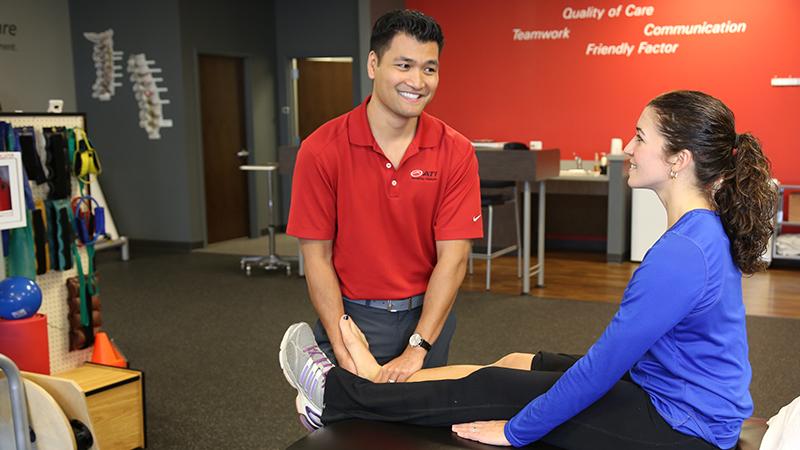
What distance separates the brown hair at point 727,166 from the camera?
5.67 feet

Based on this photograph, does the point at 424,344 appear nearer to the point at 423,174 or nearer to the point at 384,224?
the point at 384,224

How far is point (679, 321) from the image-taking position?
5.53ft

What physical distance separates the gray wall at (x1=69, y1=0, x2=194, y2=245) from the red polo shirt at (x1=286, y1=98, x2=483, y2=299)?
18.9 feet

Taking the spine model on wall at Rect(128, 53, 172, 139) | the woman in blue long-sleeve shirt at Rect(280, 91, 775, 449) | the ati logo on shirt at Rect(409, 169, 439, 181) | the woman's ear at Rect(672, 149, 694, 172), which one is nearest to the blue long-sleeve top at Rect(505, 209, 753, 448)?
the woman in blue long-sleeve shirt at Rect(280, 91, 775, 449)

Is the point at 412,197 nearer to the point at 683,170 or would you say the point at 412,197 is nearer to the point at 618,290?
the point at 683,170

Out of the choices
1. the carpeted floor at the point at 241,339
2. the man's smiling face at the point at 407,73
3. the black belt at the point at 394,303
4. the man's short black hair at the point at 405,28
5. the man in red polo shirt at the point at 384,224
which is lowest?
the carpeted floor at the point at 241,339

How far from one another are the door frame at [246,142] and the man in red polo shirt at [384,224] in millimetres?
5824

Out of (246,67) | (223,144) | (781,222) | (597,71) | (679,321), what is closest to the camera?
(679,321)

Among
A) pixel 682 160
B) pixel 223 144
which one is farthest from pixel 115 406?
pixel 223 144

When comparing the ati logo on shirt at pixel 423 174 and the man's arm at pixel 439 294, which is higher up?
the ati logo on shirt at pixel 423 174

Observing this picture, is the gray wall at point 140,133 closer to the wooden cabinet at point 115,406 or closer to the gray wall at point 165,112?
the gray wall at point 165,112

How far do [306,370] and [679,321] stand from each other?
35.0 inches

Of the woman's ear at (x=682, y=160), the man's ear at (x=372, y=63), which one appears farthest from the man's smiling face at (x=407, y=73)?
the woman's ear at (x=682, y=160)

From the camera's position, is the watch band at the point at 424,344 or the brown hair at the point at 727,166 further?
the watch band at the point at 424,344
